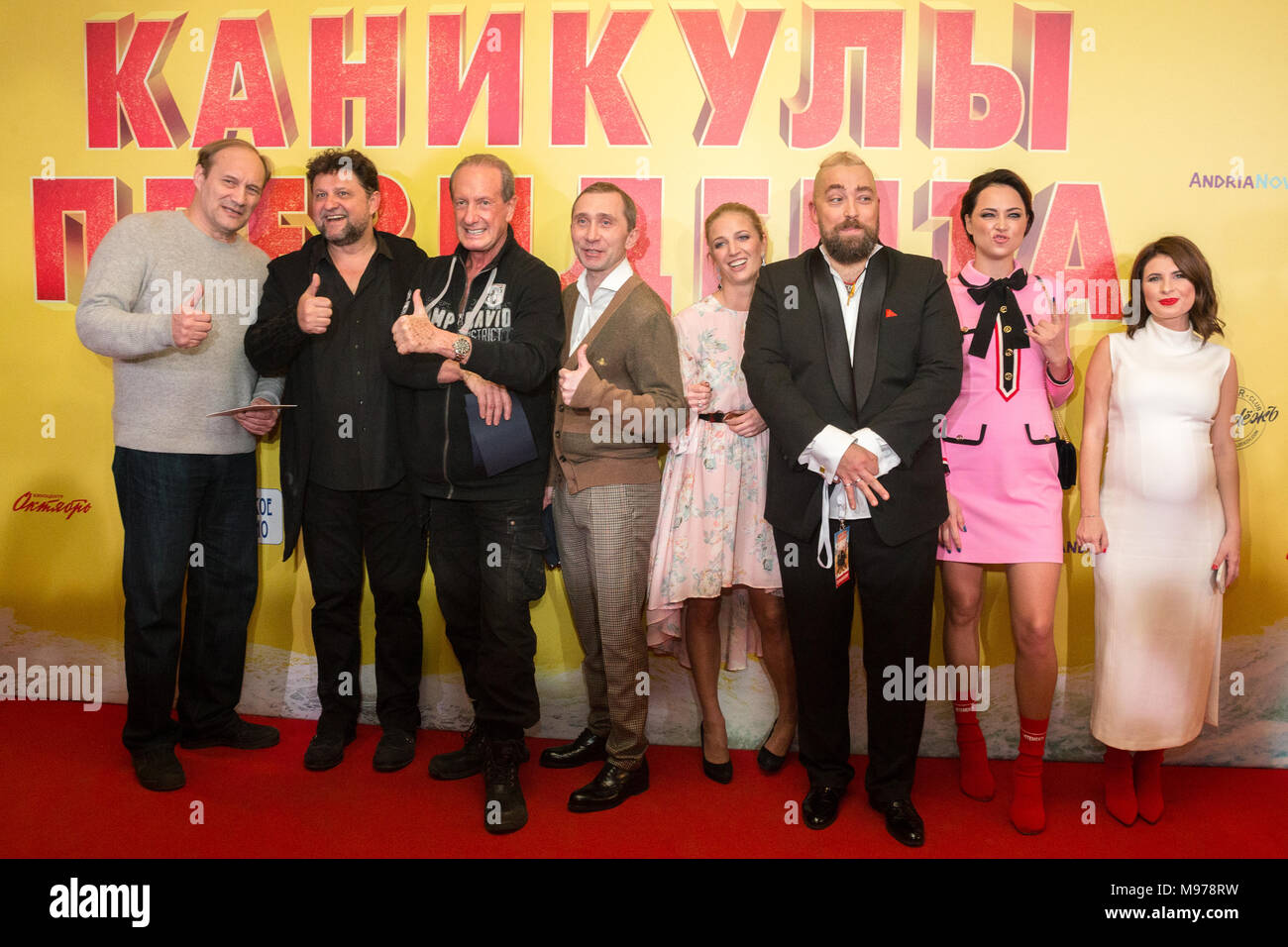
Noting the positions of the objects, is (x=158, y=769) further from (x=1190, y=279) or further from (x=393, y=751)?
(x=1190, y=279)

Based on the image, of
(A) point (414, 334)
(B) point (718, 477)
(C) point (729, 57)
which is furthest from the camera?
(C) point (729, 57)

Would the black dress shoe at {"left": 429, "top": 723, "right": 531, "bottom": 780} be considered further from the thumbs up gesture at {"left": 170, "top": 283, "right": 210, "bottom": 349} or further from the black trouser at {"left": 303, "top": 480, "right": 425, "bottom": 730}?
the thumbs up gesture at {"left": 170, "top": 283, "right": 210, "bottom": 349}

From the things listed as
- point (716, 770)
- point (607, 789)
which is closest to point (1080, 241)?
point (716, 770)

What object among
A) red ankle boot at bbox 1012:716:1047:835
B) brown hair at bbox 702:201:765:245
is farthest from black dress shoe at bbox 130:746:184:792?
red ankle boot at bbox 1012:716:1047:835

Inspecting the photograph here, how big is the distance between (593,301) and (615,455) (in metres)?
0.59

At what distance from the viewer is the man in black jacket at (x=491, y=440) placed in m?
3.10

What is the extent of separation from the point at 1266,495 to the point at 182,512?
4405 millimetres

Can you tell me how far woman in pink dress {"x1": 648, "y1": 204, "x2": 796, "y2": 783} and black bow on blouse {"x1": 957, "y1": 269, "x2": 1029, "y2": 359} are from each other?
0.84 m

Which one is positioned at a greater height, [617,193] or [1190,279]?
[617,193]

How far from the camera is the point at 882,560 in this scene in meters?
2.94

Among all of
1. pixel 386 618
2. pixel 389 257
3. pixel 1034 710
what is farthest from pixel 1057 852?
pixel 389 257

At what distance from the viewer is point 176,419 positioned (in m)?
3.35

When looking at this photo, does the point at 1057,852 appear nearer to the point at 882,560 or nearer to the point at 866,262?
the point at 882,560

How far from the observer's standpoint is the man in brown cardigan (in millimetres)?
3109
